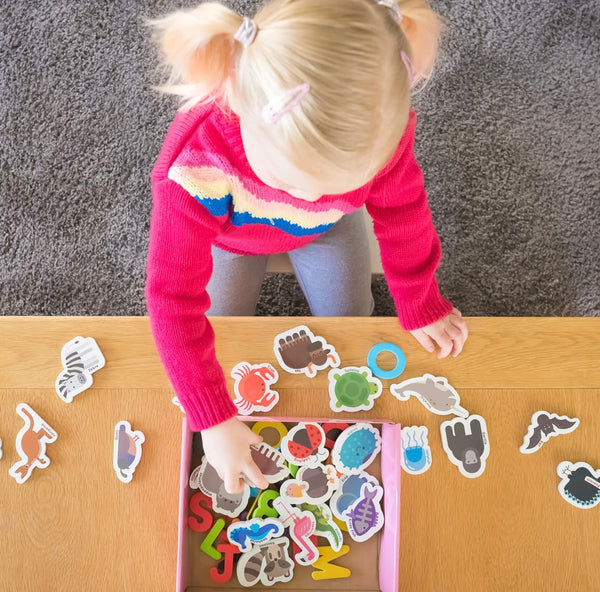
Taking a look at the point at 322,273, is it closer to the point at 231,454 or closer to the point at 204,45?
the point at 231,454

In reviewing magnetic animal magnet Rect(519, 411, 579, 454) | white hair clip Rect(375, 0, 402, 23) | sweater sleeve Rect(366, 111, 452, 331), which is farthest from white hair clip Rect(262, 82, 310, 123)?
magnetic animal magnet Rect(519, 411, 579, 454)

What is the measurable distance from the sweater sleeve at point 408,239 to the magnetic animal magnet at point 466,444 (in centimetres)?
13

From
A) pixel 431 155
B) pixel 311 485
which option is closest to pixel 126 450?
pixel 311 485

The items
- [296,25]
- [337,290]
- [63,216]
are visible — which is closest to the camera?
[296,25]

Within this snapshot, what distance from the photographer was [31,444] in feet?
2.17

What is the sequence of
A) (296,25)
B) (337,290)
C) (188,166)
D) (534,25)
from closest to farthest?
(296,25), (188,166), (337,290), (534,25)

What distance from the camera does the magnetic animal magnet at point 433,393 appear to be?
70cm

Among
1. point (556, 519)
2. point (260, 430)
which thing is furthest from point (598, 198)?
point (260, 430)

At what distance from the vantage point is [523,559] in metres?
0.67

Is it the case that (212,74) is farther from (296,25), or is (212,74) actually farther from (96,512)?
(96,512)

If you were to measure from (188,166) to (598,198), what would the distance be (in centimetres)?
99

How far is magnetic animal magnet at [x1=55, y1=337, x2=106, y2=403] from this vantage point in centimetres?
68

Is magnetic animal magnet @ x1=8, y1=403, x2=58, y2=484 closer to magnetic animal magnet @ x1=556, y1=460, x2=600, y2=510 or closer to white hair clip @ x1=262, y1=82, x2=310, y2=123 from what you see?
white hair clip @ x1=262, y1=82, x2=310, y2=123

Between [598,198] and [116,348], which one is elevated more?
[598,198]
